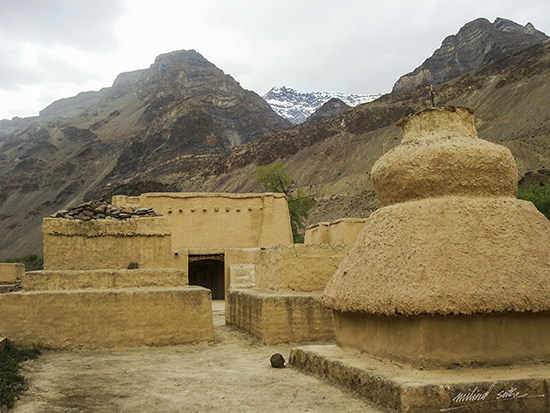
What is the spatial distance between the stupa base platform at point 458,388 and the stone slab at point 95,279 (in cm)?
460

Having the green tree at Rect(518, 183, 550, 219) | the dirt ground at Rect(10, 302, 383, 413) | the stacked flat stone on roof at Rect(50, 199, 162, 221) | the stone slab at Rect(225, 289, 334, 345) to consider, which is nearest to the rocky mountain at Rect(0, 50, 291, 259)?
the green tree at Rect(518, 183, 550, 219)

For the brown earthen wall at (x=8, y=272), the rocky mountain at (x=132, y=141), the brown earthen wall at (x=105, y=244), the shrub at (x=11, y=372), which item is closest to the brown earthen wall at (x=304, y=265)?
the brown earthen wall at (x=105, y=244)

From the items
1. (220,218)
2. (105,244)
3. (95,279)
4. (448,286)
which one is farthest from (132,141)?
(448,286)

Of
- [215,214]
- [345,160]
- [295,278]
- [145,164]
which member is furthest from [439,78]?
[295,278]

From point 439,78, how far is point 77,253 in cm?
8303

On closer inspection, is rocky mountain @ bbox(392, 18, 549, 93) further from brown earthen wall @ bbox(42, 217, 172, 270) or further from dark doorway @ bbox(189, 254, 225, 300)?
brown earthen wall @ bbox(42, 217, 172, 270)

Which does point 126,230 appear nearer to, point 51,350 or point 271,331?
point 51,350

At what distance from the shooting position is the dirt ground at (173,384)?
376 centimetres

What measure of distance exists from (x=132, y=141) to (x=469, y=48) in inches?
2374

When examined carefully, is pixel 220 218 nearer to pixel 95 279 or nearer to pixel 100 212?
pixel 100 212

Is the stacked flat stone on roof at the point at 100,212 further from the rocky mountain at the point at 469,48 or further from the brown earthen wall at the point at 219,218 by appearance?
the rocky mountain at the point at 469,48

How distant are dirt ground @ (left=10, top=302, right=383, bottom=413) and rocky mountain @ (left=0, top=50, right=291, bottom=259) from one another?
5767 cm

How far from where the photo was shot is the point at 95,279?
7.37 meters

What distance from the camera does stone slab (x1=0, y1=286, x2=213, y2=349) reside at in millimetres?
6547
